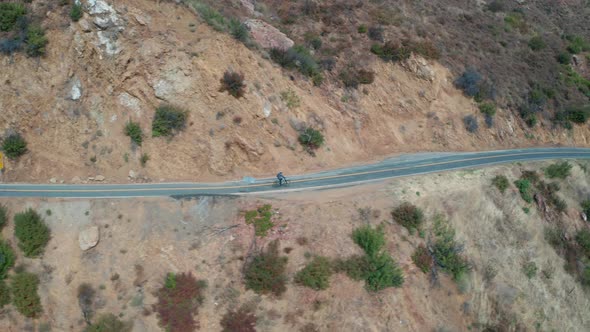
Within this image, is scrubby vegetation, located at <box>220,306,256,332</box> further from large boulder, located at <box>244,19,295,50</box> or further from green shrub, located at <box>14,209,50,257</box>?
large boulder, located at <box>244,19,295,50</box>

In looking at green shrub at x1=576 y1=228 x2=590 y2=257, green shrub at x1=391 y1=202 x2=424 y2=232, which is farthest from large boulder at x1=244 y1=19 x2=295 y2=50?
green shrub at x1=576 y1=228 x2=590 y2=257

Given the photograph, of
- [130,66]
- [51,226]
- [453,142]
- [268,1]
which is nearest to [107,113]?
[130,66]

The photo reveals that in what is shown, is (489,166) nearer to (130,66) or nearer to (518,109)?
(518,109)

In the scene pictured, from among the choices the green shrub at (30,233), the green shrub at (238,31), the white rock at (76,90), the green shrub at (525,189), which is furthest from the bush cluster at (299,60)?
the green shrub at (30,233)

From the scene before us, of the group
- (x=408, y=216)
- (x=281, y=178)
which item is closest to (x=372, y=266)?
(x=408, y=216)

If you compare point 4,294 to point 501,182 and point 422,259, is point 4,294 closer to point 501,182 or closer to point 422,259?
point 422,259

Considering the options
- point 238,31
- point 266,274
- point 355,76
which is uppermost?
point 238,31
